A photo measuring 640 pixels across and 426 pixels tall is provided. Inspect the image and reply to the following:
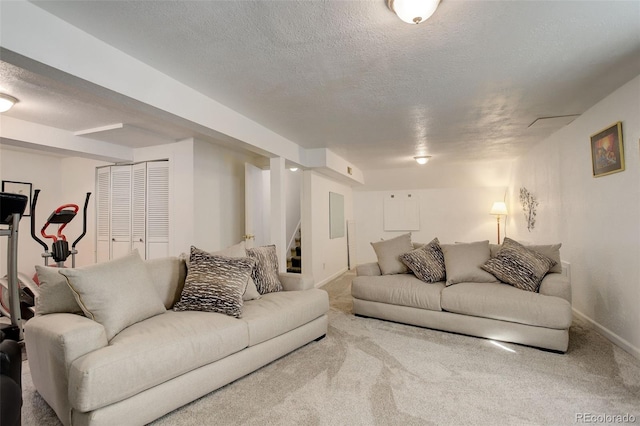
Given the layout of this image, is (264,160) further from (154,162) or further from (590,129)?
(590,129)

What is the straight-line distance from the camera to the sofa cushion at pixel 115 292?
6.02ft

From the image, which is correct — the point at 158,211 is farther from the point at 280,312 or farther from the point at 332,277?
the point at 332,277

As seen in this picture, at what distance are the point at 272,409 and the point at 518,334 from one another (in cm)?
220

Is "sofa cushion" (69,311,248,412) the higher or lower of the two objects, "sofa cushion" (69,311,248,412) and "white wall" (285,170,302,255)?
the lower

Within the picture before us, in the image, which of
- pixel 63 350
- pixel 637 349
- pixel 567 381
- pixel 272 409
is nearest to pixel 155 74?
pixel 63 350

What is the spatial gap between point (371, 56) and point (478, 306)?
2365mm

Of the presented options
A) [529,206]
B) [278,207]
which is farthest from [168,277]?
[529,206]

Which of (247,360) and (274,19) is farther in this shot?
(247,360)

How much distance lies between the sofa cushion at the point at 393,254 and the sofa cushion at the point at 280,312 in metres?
1.12

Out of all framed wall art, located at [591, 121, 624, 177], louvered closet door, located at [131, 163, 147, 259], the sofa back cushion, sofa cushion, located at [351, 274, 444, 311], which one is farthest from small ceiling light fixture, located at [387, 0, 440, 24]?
louvered closet door, located at [131, 163, 147, 259]

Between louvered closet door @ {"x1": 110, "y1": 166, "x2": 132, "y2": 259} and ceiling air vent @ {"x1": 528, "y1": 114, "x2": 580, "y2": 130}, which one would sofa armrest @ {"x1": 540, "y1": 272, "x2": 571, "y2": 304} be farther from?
louvered closet door @ {"x1": 110, "y1": 166, "x2": 132, "y2": 259}

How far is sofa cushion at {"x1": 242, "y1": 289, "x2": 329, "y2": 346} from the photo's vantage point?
2277mm

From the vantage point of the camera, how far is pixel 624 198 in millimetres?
2574

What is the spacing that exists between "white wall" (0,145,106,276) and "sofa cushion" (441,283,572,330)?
5099mm
